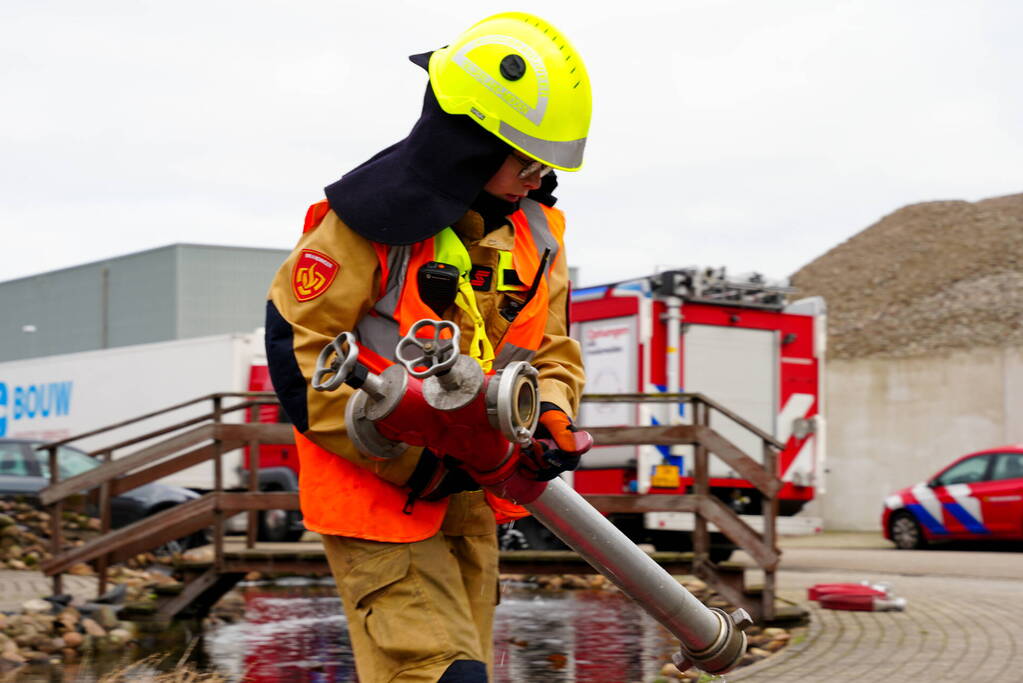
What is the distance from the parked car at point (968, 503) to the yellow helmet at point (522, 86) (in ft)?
51.1

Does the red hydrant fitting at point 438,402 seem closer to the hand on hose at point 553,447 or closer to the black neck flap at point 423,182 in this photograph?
the hand on hose at point 553,447

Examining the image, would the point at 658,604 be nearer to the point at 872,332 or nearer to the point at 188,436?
the point at 188,436

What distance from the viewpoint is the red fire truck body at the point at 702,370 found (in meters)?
12.8

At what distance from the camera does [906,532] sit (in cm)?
1888

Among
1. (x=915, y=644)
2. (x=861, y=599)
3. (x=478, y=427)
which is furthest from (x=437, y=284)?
(x=861, y=599)

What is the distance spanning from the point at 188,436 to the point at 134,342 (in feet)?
138

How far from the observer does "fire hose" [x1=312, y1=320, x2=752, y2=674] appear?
2.32 meters

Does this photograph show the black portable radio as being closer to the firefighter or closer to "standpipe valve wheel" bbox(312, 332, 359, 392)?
the firefighter

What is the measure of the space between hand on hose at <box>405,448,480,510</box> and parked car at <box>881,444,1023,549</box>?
→ 51.3ft

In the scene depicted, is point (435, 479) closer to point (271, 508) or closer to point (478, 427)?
point (478, 427)

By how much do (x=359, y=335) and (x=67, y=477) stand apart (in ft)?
45.5

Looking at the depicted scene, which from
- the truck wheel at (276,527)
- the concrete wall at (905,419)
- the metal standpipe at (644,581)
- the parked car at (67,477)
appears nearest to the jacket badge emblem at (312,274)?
the metal standpipe at (644,581)

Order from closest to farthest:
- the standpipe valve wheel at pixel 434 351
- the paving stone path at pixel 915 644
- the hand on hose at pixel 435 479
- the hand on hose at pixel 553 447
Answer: the standpipe valve wheel at pixel 434 351 < the hand on hose at pixel 553 447 < the hand on hose at pixel 435 479 < the paving stone path at pixel 915 644

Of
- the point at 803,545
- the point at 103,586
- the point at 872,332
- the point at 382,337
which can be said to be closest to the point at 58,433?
the point at 803,545
